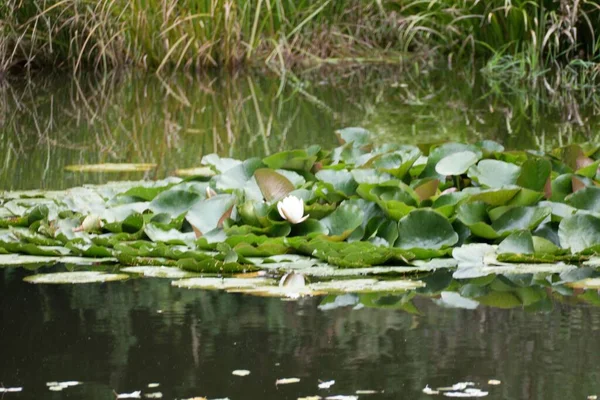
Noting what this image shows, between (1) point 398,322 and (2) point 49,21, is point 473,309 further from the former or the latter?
(2) point 49,21

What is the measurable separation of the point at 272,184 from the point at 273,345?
129cm

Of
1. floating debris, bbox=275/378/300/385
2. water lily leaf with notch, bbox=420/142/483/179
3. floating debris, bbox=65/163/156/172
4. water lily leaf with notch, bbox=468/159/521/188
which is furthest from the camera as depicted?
floating debris, bbox=65/163/156/172

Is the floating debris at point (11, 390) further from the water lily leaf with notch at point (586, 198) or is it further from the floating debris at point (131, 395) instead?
the water lily leaf with notch at point (586, 198)

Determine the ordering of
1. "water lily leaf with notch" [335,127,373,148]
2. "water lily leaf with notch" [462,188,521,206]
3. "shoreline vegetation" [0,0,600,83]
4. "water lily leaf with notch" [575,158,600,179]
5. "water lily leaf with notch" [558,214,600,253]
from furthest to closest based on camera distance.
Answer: "shoreline vegetation" [0,0,600,83], "water lily leaf with notch" [335,127,373,148], "water lily leaf with notch" [575,158,600,179], "water lily leaf with notch" [462,188,521,206], "water lily leaf with notch" [558,214,600,253]

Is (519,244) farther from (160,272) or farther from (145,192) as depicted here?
(145,192)

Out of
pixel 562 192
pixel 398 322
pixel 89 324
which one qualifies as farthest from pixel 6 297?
pixel 562 192

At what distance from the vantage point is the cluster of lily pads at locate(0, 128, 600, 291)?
3352 millimetres

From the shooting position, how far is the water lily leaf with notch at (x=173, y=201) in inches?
153

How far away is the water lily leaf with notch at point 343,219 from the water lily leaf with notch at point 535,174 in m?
0.57

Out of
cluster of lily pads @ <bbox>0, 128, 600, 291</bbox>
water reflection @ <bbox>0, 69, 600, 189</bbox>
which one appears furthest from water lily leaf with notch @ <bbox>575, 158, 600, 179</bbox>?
water reflection @ <bbox>0, 69, 600, 189</bbox>

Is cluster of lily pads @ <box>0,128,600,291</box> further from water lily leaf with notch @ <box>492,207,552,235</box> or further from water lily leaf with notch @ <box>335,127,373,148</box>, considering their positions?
water lily leaf with notch @ <box>335,127,373,148</box>

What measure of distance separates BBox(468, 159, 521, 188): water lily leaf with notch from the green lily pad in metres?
1.22

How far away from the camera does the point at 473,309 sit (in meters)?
2.92

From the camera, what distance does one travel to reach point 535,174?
3748mm
